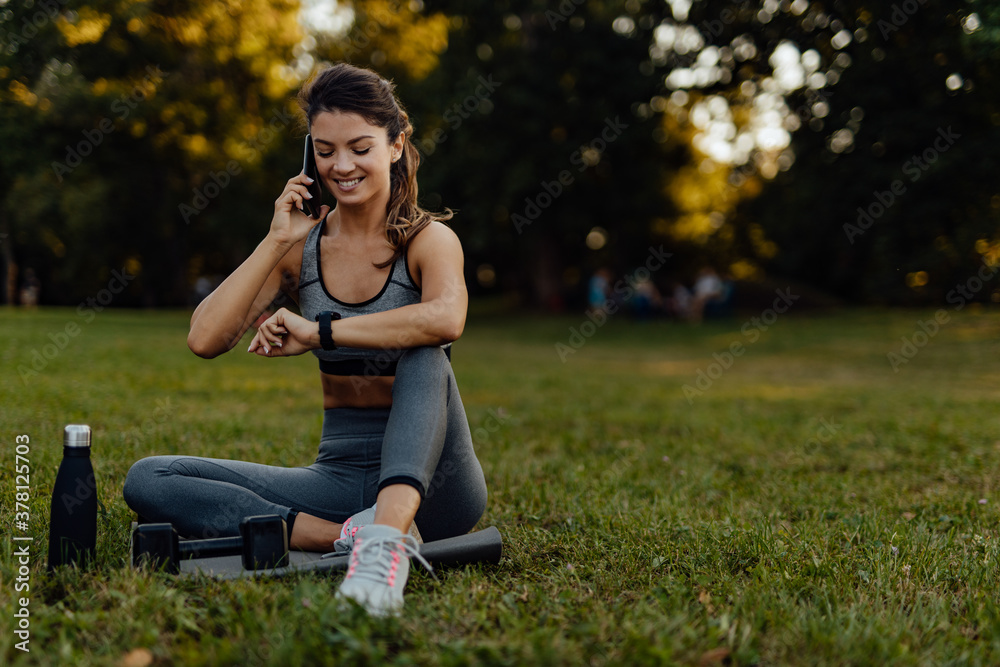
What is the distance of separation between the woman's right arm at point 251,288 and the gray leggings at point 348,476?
45 centimetres

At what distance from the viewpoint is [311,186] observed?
2963mm

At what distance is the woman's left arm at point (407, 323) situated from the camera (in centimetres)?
259

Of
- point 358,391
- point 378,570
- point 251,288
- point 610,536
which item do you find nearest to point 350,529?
point 378,570

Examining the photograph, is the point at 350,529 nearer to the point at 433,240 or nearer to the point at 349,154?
the point at 433,240

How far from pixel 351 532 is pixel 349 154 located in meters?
1.38

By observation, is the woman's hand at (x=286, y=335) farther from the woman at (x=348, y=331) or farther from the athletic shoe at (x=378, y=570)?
the athletic shoe at (x=378, y=570)

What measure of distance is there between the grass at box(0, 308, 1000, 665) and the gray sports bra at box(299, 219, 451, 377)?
77cm

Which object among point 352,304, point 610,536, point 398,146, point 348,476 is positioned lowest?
point 610,536

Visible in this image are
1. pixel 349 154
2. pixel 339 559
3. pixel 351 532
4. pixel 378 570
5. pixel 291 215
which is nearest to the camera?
pixel 378 570

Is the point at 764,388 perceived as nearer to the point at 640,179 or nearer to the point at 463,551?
Result: the point at 463,551

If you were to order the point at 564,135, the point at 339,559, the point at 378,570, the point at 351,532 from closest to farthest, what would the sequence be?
1. the point at 378,570
2. the point at 339,559
3. the point at 351,532
4. the point at 564,135

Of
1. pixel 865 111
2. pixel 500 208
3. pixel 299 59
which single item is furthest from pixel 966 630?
pixel 299 59

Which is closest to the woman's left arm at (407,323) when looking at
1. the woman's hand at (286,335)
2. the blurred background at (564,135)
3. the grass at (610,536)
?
the woman's hand at (286,335)

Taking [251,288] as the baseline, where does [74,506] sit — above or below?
below
